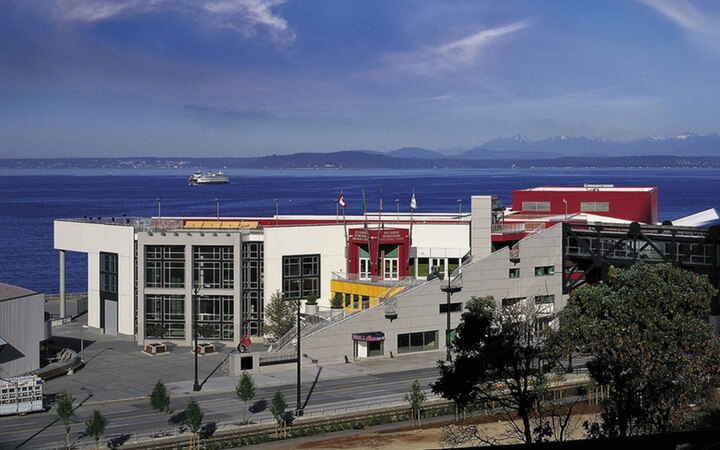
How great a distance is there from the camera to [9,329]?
64.4 metres

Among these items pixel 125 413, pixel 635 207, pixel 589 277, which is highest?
pixel 635 207

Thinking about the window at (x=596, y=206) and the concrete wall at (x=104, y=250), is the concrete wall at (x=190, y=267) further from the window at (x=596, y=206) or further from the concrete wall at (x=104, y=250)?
the window at (x=596, y=206)

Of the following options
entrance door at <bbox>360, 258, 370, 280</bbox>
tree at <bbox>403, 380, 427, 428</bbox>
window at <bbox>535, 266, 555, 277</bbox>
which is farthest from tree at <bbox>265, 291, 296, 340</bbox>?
tree at <bbox>403, 380, 427, 428</bbox>

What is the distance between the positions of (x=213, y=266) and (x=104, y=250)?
11.4 m

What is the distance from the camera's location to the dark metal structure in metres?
71.4

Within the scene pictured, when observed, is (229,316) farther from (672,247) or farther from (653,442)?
(653,442)

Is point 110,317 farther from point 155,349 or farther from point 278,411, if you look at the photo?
point 278,411

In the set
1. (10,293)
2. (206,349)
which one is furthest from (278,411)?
(10,293)

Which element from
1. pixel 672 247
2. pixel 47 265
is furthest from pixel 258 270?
pixel 47 265

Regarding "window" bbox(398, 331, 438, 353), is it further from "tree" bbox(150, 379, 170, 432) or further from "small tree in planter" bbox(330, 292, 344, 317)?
"tree" bbox(150, 379, 170, 432)

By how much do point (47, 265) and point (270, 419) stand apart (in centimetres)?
12320

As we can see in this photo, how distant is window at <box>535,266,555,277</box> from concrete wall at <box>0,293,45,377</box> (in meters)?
40.3

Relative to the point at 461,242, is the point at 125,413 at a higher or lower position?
lower

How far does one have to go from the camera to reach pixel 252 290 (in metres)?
80.3
